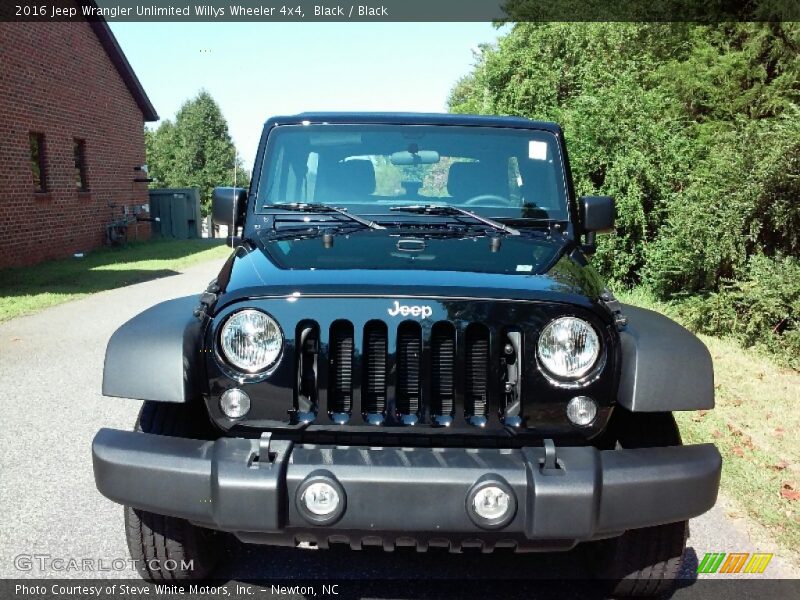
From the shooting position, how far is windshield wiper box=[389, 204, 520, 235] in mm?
3463

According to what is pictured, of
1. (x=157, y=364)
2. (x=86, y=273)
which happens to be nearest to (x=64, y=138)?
(x=86, y=273)

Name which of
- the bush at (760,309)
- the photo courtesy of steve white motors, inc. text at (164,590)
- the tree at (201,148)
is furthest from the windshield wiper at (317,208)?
Result: the tree at (201,148)

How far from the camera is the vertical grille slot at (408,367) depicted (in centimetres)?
253

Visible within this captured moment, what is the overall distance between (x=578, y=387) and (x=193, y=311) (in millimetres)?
1456

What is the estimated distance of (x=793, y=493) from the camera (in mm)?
3941

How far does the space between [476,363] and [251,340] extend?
0.77 metres

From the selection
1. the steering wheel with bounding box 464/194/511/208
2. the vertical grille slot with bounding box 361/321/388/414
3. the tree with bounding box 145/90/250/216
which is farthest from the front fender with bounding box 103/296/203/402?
the tree with bounding box 145/90/250/216

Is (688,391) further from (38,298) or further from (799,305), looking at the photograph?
(38,298)

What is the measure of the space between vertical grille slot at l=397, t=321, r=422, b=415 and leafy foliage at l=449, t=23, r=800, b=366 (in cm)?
568

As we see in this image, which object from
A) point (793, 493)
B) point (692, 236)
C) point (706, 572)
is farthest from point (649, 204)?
point (706, 572)

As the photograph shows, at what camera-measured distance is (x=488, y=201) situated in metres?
3.73

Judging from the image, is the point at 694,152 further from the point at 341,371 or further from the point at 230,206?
the point at 341,371

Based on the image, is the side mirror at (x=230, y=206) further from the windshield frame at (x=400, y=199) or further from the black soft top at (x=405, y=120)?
the black soft top at (x=405, y=120)

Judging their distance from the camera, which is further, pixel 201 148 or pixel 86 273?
pixel 201 148
